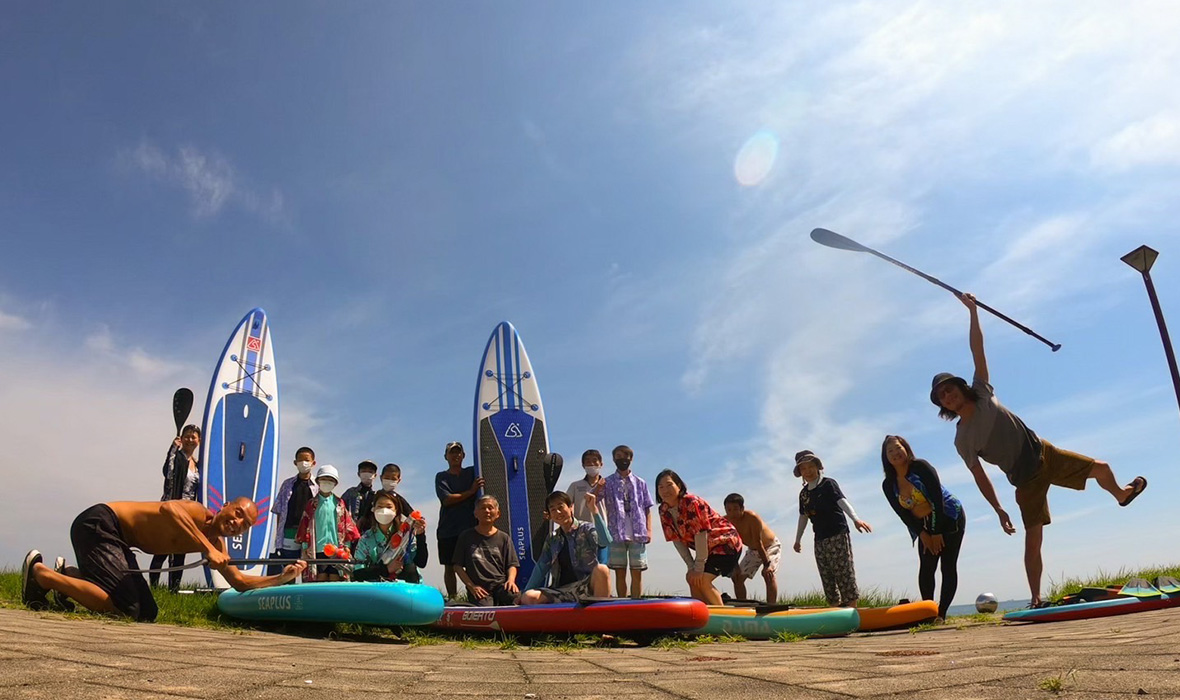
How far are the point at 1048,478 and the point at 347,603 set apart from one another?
4917 mm

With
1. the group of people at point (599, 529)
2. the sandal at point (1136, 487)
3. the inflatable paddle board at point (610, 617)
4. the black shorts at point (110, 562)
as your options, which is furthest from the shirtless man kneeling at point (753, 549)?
the black shorts at point (110, 562)

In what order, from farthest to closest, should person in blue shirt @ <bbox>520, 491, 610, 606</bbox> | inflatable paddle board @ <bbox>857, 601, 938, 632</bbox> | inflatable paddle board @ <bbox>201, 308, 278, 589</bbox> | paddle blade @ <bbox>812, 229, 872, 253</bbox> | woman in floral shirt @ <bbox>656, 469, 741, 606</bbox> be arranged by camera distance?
1. inflatable paddle board @ <bbox>201, 308, 278, 589</bbox>
2. paddle blade @ <bbox>812, 229, 872, 253</bbox>
3. woman in floral shirt @ <bbox>656, 469, 741, 606</bbox>
4. person in blue shirt @ <bbox>520, 491, 610, 606</bbox>
5. inflatable paddle board @ <bbox>857, 601, 938, 632</bbox>

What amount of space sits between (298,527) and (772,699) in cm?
630

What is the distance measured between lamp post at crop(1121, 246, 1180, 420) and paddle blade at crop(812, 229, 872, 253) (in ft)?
8.81

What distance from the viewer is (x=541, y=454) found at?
33.4 feet

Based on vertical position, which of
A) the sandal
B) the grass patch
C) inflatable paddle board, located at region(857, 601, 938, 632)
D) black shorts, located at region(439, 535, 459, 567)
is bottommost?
inflatable paddle board, located at region(857, 601, 938, 632)

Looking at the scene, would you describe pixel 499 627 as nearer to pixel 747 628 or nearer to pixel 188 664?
pixel 747 628

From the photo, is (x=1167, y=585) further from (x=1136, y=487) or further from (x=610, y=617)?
(x=610, y=617)

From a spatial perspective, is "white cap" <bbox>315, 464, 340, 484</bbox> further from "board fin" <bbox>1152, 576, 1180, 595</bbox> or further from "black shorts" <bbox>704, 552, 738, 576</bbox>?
"board fin" <bbox>1152, 576, 1180, 595</bbox>

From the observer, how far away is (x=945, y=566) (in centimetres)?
540

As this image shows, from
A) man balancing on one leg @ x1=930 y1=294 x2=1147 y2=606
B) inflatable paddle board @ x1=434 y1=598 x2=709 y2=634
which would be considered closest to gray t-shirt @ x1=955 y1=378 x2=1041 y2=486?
man balancing on one leg @ x1=930 y1=294 x2=1147 y2=606

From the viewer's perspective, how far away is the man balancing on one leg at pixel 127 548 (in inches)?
179

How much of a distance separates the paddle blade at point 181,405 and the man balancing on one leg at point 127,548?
4728mm

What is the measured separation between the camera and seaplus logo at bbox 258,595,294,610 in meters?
4.89
